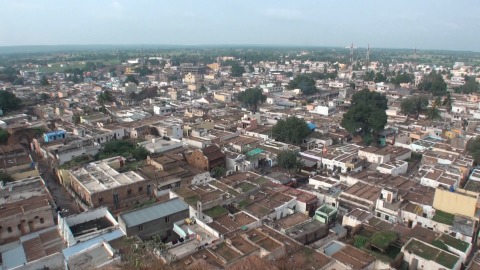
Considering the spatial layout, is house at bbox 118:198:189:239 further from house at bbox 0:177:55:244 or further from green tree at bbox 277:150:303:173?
green tree at bbox 277:150:303:173

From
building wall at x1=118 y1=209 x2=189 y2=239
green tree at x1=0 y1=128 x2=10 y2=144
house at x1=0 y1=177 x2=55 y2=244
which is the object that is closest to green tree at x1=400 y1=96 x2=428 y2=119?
building wall at x1=118 y1=209 x2=189 y2=239

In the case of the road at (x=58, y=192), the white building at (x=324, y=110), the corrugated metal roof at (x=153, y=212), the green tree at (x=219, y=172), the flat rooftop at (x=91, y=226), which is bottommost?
the road at (x=58, y=192)

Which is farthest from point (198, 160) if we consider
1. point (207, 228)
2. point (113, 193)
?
point (207, 228)

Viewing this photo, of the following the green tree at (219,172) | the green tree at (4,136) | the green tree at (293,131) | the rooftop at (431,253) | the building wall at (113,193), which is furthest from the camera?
the green tree at (293,131)

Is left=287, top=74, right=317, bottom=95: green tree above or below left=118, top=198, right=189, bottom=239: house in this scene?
above

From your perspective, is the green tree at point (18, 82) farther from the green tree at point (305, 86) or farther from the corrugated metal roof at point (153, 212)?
the corrugated metal roof at point (153, 212)

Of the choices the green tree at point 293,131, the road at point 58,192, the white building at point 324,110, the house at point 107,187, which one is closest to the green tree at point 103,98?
the road at point 58,192

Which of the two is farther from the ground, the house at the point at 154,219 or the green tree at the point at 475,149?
the green tree at the point at 475,149
